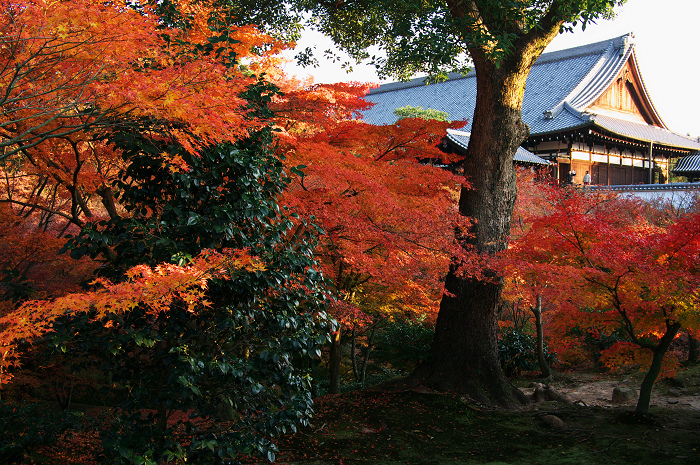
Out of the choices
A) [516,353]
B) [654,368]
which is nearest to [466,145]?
[516,353]

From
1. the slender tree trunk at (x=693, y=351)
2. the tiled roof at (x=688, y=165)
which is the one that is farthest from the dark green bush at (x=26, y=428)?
the tiled roof at (x=688, y=165)

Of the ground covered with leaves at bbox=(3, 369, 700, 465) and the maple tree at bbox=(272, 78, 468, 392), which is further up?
the maple tree at bbox=(272, 78, 468, 392)

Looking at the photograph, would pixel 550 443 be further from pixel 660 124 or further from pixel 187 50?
pixel 660 124

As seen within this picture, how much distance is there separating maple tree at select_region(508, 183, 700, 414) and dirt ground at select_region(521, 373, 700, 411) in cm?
177

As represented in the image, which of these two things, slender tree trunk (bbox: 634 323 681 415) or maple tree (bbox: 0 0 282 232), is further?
slender tree trunk (bbox: 634 323 681 415)

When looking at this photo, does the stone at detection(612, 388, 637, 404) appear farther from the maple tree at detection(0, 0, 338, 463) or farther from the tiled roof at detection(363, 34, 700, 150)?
the tiled roof at detection(363, 34, 700, 150)

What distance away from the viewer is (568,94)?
21609 mm

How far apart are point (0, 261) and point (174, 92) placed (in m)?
6.65

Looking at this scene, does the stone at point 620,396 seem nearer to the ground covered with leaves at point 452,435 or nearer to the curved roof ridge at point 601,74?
the ground covered with leaves at point 452,435

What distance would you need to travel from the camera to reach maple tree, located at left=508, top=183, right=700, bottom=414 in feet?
17.3

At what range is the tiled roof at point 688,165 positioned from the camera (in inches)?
905

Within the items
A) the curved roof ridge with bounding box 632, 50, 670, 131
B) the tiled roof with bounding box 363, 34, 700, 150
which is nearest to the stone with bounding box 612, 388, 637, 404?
the tiled roof with bounding box 363, 34, 700, 150

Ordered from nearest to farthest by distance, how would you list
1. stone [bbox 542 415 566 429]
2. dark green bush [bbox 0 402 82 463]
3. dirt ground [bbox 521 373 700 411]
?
dark green bush [bbox 0 402 82 463]
stone [bbox 542 415 566 429]
dirt ground [bbox 521 373 700 411]

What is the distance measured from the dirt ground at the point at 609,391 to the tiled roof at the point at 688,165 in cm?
1626
